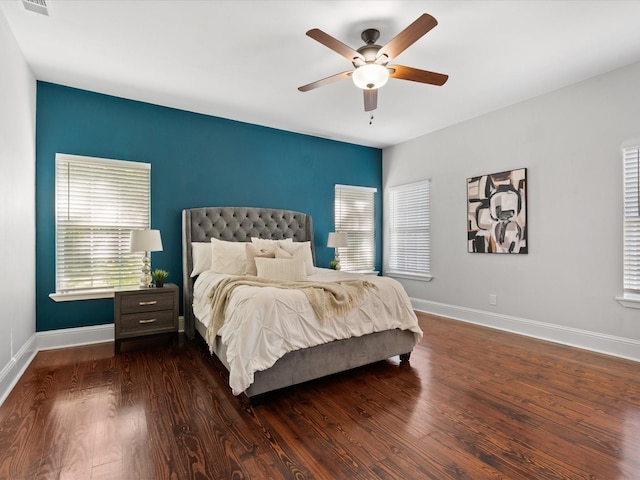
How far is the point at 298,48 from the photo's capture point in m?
2.97

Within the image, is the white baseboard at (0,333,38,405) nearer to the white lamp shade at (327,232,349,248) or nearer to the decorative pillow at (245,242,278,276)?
the decorative pillow at (245,242,278,276)

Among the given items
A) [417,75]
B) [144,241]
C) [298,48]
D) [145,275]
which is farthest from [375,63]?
[145,275]

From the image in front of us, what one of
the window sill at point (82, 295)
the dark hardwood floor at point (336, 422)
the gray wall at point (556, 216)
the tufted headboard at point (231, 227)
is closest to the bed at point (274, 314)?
the tufted headboard at point (231, 227)

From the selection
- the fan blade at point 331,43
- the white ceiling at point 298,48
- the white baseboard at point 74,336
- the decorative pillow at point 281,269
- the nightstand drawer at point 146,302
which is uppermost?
the white ceiling at point 298,48

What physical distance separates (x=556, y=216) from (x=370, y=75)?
2.81 meters

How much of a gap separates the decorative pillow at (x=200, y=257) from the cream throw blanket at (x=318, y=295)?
1.16 m

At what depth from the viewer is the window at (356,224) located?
585 cm

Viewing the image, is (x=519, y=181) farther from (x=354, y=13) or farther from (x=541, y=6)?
(x=354, y=13)

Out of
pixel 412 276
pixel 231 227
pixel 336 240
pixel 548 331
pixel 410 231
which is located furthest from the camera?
pixel 410 231

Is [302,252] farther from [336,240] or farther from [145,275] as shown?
[145,275]

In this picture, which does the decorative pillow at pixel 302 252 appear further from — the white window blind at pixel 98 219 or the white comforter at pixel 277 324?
the white window blind at pixel 98 219

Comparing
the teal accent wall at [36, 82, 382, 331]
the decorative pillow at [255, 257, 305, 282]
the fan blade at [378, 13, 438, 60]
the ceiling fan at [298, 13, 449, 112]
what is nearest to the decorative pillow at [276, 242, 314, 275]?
the decorative pillow at [255, 257, 305, 282]

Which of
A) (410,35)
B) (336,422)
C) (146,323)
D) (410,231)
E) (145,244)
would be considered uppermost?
(410,35)

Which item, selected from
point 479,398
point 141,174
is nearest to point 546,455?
point 479,398
